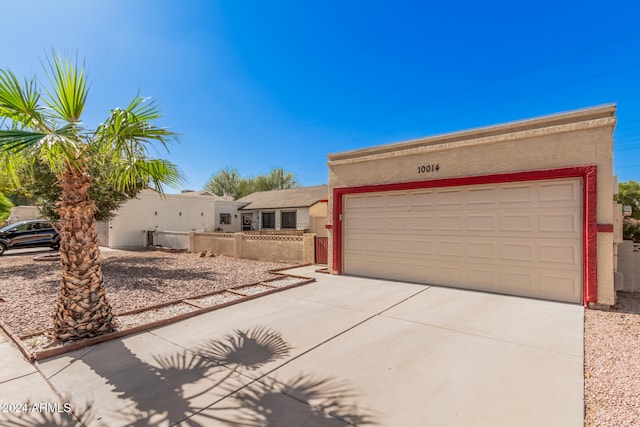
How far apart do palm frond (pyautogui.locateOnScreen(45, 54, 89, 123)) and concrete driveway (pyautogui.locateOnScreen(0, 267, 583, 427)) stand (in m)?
3.22

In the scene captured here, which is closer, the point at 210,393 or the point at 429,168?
the point at 210,393

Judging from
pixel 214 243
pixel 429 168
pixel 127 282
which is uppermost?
pixel 429 168

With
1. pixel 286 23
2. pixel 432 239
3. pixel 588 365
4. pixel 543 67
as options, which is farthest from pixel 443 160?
pixel 543 67

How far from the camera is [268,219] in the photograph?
26203 mm

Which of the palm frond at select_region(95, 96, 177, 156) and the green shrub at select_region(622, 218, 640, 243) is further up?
the palm frond at select_region(95, 96, 177, 156)

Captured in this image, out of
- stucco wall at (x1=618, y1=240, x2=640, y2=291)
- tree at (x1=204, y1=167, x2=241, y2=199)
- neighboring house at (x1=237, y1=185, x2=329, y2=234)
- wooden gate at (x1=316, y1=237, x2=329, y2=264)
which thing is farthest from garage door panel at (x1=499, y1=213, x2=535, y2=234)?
tree at (x1=204, y1=167, x2=241, y2=199)

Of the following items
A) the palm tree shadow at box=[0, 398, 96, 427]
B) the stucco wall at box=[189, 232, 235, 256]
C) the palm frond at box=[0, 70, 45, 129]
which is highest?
the palm frond at box=[0, 70, 45, 129]

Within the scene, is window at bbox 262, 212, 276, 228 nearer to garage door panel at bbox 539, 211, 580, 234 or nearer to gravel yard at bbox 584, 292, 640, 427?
garage door panel at bbox 539, 211, 580, 234

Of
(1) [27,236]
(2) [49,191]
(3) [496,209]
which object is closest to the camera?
(3) [496,209]

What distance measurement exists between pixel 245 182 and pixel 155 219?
20.9m

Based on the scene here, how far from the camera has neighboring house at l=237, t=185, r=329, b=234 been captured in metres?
23.1

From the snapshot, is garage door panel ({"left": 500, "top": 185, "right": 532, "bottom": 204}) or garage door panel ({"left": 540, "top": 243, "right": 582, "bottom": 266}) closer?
garage door panel ({"left": 540, "top": 243, "right": 582, "bottom": 266})

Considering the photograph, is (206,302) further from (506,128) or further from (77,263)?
(506,128)

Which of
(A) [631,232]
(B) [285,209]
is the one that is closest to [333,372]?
(A) [631,232]
